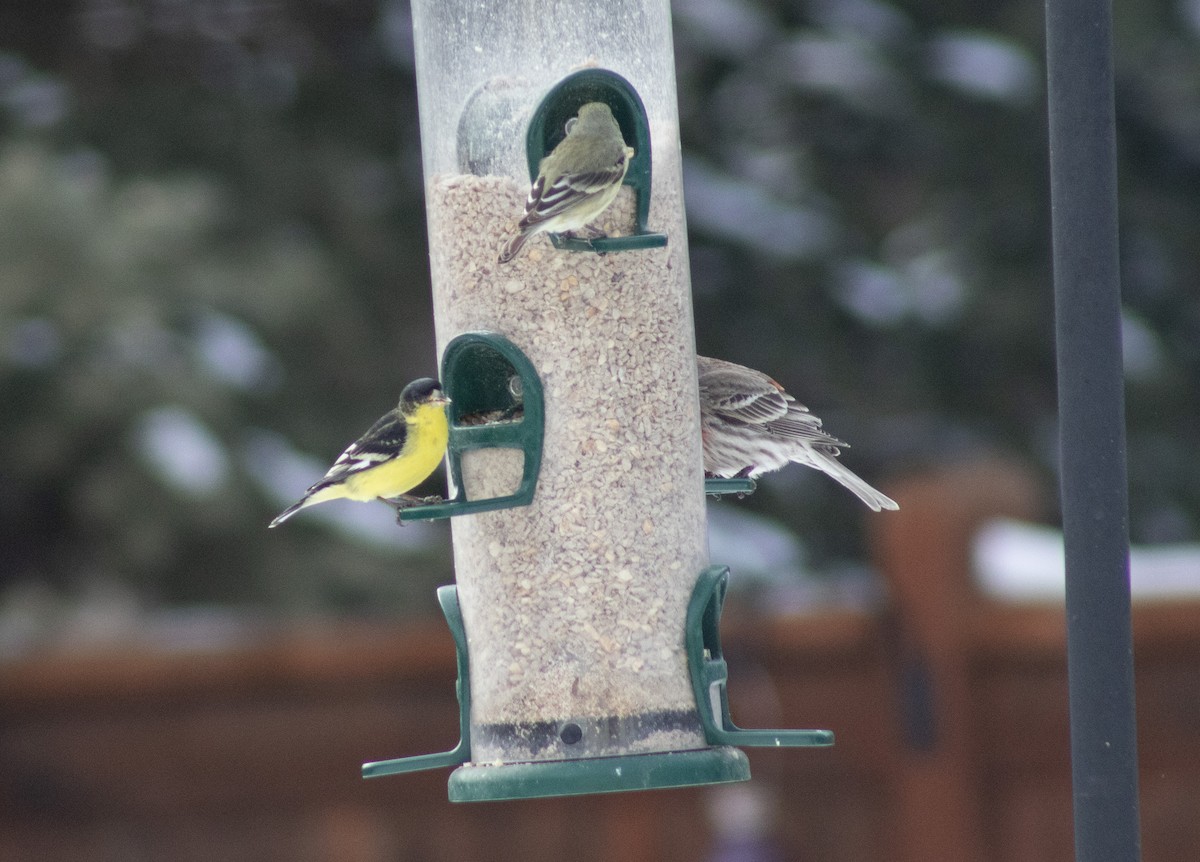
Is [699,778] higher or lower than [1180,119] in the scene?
lower

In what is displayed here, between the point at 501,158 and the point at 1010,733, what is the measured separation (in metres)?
3.78

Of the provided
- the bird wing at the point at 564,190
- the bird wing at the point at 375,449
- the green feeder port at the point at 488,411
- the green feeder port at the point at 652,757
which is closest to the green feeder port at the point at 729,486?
the green feeder port at the point at 652,757

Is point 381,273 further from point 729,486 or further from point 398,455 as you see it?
point 729,486

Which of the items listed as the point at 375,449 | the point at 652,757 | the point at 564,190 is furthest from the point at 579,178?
the point at 652,757

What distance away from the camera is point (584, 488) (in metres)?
4.36

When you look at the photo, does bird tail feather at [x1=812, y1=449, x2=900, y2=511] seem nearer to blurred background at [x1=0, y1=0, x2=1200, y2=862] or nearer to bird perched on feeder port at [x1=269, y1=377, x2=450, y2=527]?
bird perched on feeder port at [x1=269, y1=377, x2=450, y2=527]

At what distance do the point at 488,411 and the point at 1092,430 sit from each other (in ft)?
6.56

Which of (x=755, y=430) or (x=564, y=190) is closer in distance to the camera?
(x=564, y=190)

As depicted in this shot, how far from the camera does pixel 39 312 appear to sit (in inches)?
420

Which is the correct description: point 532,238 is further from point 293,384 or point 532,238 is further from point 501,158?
point 293,384

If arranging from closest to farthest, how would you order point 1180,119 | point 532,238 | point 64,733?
point 532,238, point 64,733, point 1180,119

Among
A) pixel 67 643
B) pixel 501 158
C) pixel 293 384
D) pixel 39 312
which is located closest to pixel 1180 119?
pixel 293 384

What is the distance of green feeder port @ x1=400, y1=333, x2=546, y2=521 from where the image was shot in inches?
170

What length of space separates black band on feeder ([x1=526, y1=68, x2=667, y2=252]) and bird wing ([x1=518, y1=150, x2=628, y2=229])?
0.36ft
